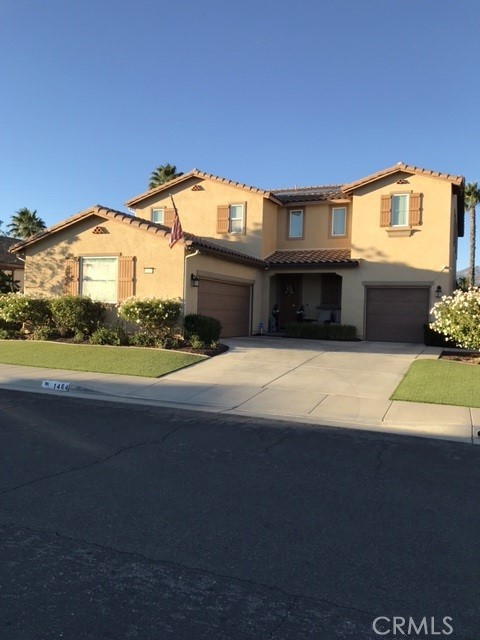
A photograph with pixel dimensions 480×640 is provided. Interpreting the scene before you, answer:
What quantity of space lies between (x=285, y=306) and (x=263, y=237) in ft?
12.4

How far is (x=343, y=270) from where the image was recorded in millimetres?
22203

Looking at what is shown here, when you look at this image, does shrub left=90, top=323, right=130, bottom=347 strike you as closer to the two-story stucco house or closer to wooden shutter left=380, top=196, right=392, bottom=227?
the two-story stucco house

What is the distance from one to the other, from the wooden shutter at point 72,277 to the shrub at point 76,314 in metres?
1.03

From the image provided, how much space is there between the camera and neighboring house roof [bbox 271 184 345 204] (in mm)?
23406

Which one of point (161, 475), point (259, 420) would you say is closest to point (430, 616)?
point (161, 475)

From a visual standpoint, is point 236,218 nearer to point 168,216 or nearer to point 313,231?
point 168,216

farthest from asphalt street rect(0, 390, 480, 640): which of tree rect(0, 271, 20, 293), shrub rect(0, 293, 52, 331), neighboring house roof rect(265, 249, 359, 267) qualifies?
tree rect(0, 271, 20, 293)

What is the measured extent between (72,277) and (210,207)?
771 centimetres

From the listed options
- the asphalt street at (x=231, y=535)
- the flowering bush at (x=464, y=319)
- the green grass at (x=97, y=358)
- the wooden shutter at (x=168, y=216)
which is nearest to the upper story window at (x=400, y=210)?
the flowering bush at (x=464, y=319)

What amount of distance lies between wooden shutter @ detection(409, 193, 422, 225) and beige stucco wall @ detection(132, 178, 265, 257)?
20.7 ft

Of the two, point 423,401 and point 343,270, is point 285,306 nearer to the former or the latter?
point 343,270

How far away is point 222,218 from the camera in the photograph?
23.7 metres

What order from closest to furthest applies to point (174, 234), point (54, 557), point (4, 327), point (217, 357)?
point (54, 557) < point (217, 357) < point (174, 234) < point (4, 327)

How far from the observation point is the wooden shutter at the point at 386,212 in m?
21.4
